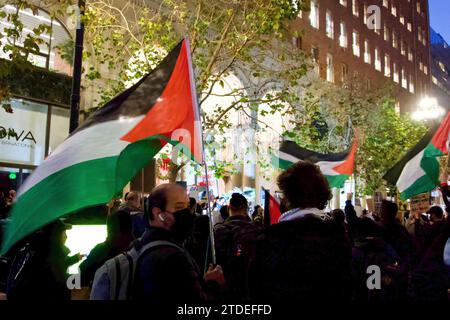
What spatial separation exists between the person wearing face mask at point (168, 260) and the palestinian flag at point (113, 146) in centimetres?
57

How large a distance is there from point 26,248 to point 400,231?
400 centimetres

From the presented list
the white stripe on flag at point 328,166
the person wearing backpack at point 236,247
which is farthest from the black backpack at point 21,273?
the white stripe on flag at point 328,166

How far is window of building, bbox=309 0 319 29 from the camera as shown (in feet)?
113

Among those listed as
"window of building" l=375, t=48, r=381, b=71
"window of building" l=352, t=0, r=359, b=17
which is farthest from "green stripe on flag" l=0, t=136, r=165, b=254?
"window of building" l=375, t=48, r=381, b=71

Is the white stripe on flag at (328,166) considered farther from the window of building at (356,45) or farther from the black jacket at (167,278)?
the window of building at (356,45)

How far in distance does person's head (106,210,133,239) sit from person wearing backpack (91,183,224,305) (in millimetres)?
1501

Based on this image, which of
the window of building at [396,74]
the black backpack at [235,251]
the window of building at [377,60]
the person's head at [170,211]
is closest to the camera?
the person's head at [170,211]

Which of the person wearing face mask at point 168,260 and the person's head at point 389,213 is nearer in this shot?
the person wearing face mask at point 168,260

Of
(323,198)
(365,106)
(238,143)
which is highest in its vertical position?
(365,106)

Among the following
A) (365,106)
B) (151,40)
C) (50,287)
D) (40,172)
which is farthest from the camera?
(365,106)

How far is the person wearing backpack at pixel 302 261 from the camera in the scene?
2797 millimetres

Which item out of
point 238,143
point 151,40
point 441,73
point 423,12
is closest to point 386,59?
point 423,12

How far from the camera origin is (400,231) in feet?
Result: 18.8
